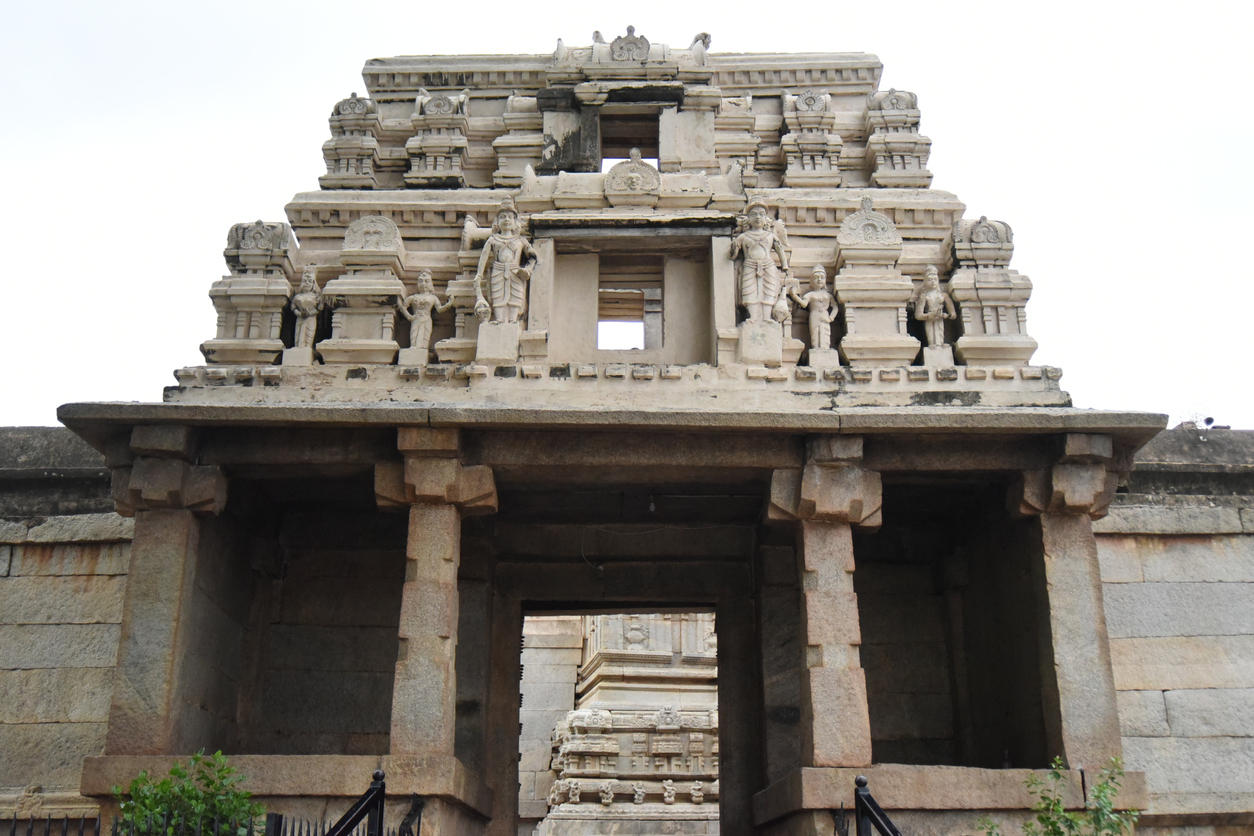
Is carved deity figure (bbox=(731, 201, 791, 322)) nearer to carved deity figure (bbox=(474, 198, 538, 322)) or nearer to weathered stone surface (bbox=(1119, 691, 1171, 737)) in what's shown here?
carved deity figure (bbox=(474, 198, 538, 322))

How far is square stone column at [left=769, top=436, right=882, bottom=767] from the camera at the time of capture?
7875 millimetres

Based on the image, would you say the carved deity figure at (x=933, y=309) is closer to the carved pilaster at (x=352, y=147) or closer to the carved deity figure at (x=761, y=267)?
the carved deity figure at (x=761, y=267)

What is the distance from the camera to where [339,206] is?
36.3ft

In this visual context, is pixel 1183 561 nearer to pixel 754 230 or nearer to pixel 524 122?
pixel 754 230

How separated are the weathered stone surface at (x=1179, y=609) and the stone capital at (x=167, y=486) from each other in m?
7.36

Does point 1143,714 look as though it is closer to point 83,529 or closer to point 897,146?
point 897,146

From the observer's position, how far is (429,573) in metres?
8.29

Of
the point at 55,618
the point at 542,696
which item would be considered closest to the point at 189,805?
the point at 55,618

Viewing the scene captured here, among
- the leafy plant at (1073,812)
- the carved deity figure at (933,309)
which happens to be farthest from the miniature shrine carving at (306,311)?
the leafy plant at (1073,812)

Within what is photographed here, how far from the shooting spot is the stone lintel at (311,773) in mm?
7656

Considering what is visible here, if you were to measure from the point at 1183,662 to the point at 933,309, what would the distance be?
3.63 metres

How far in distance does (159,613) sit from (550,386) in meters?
3.32

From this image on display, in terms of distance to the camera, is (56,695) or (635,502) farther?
(635,502)

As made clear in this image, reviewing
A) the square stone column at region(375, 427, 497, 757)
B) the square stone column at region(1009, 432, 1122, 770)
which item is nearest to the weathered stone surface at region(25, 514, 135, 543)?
the square stone column at region(375, 427, 497, 757)
